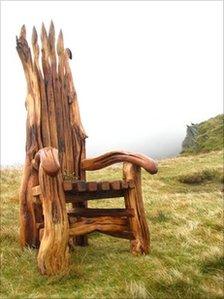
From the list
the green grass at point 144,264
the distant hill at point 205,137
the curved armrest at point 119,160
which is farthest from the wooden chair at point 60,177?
the distant hill at point 205,137

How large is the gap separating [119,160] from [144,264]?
65.6 inches

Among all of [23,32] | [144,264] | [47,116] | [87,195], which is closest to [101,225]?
[87,195]

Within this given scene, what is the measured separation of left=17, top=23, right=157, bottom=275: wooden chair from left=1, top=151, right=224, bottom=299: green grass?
297mm

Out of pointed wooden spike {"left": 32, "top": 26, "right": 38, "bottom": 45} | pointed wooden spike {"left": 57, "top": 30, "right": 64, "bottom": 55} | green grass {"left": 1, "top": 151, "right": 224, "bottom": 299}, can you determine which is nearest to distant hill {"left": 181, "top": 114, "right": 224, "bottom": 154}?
green grass {"left": 1, "top": 151, "right": 224, "bottom": 299}

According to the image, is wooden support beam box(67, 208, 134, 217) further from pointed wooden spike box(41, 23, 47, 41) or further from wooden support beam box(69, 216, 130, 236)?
pointed wooden spike box(41, 23, 47, 41)

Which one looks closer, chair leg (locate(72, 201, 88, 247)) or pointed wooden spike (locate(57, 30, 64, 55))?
chair leg (locate(72, 201, 88, 247))

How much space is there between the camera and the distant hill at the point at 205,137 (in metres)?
40.1

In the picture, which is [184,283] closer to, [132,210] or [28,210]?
[132,210]

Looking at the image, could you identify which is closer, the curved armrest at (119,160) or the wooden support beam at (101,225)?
the wooden support beam at (101,225)

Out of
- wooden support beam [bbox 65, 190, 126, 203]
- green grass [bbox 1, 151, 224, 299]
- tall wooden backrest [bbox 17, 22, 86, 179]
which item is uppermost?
tall wooden backrest [bbox 17, 22, 86, 179]

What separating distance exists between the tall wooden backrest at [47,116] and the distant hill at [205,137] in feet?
102

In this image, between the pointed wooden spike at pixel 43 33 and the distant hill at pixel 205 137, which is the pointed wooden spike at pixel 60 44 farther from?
the distant hill at pixel 205 137

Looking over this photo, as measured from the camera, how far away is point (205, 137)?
43719 mm

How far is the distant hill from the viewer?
40.1 m
